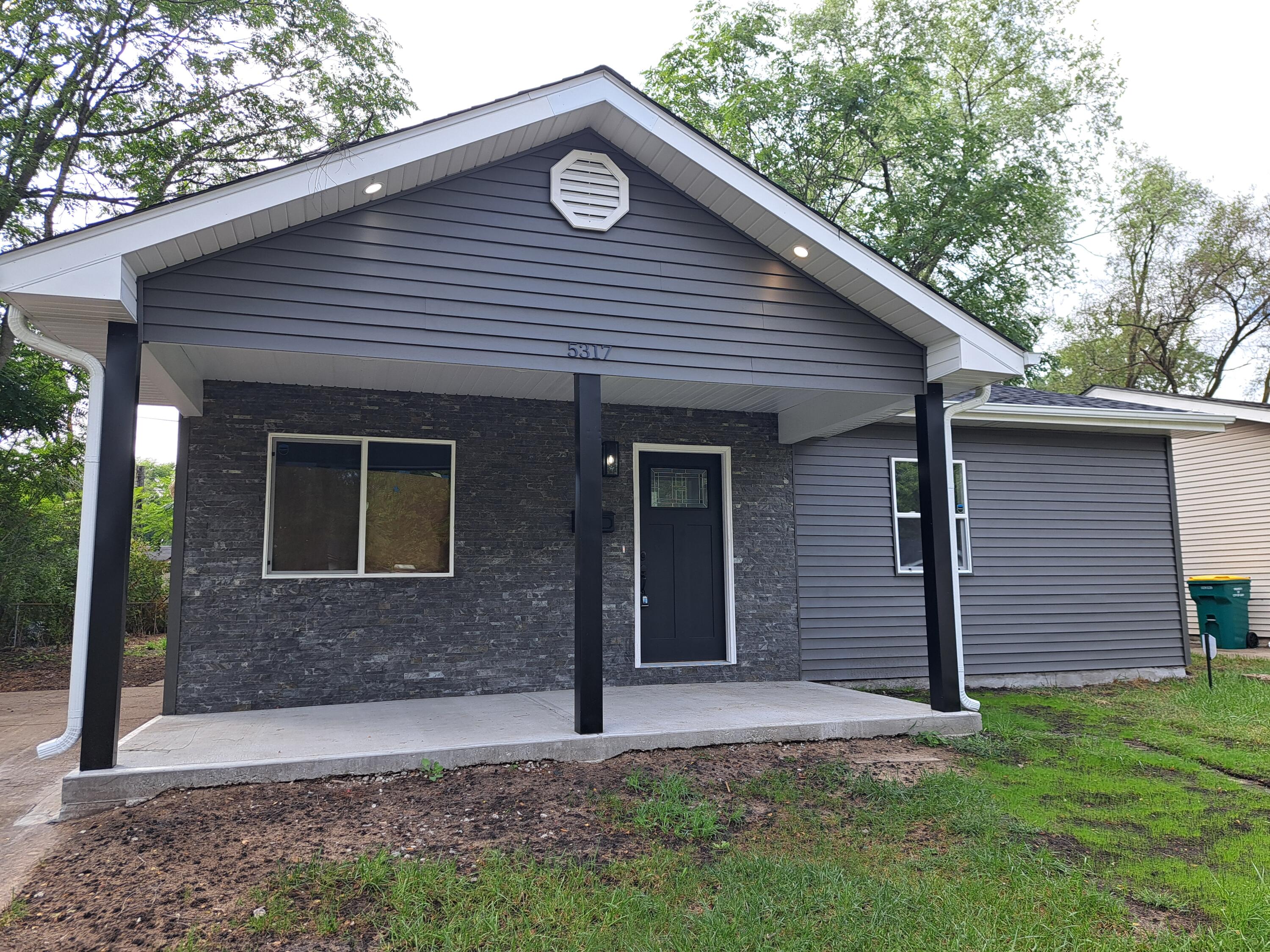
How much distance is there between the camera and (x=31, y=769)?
5430 mm

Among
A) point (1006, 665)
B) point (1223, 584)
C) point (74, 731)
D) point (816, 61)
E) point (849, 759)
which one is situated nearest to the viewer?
point (74, 731)

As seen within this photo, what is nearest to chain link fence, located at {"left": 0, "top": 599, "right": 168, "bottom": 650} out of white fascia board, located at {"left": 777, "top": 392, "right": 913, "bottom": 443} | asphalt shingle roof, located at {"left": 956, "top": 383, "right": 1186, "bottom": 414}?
white fascia board, located at {"left": 777, "top": 392, "right": 913, "bottom": 443}

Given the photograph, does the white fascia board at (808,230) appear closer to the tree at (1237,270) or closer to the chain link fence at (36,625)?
the chain link fence at (36,625)

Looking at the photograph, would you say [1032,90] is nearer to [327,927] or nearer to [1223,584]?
[1223,584]

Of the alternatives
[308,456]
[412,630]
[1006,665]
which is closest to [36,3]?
[308,456]

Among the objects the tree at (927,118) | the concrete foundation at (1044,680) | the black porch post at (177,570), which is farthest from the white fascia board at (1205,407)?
the black porch post at (177,570)

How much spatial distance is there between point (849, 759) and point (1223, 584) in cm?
1033

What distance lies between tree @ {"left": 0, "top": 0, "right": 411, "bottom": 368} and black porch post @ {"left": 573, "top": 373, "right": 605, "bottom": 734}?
27.5 ft

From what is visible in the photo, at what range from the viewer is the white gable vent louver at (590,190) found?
5.58 meters

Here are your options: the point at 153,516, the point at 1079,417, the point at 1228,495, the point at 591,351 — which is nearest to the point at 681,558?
the point at 591,351

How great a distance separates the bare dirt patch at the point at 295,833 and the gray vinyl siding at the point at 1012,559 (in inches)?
127

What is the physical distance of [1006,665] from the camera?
28.8 ft

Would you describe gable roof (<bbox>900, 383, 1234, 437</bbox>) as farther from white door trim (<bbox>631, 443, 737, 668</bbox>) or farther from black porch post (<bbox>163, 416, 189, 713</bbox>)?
black porch post (<bbox>163, 416, 189, 713</bbox>)

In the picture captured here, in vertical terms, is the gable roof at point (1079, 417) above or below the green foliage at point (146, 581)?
above
